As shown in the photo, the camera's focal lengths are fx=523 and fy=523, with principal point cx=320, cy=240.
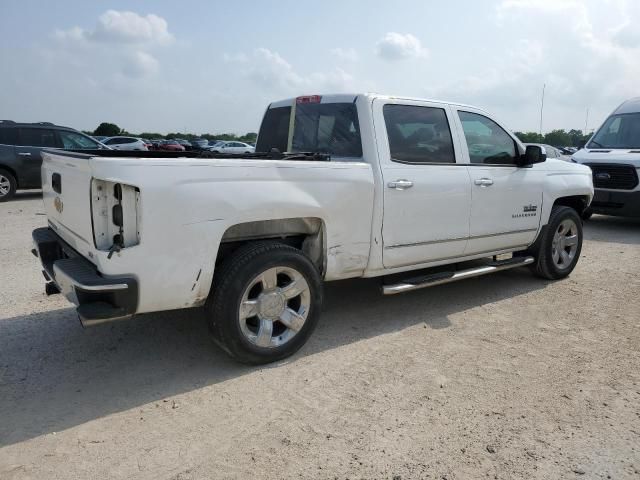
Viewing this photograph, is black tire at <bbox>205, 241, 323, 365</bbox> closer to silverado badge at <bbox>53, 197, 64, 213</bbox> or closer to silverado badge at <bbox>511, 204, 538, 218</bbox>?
silverado badge at <bbox>53, 197, 64, 213</bbox>

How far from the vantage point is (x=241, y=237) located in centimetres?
363

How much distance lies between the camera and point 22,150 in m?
12.2

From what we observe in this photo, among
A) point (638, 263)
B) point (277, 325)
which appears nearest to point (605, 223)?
point (638, 263)

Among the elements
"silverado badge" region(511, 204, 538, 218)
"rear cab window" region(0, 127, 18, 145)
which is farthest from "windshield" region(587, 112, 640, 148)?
"rear cab window" region(0, 127, 18, 145)

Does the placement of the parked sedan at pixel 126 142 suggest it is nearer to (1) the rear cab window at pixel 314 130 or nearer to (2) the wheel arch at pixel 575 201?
(1) the rear cab window at pixel 314 130

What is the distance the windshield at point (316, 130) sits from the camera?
170 inches

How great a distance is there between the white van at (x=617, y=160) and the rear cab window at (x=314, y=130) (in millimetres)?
7327

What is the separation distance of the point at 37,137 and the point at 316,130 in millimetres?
10429

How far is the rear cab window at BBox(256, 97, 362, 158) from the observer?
431 centimetres

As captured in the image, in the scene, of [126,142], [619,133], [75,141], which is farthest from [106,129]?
[619,133]

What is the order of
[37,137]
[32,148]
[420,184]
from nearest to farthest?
1. [420,184]
2. [32,148]
3. [37,137]

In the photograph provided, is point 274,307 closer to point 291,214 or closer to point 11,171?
point 291,214

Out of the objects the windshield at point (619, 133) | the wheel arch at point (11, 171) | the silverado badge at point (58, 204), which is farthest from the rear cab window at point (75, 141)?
the windshield at point (619, 133)

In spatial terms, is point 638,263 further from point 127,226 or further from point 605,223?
point 127,226
